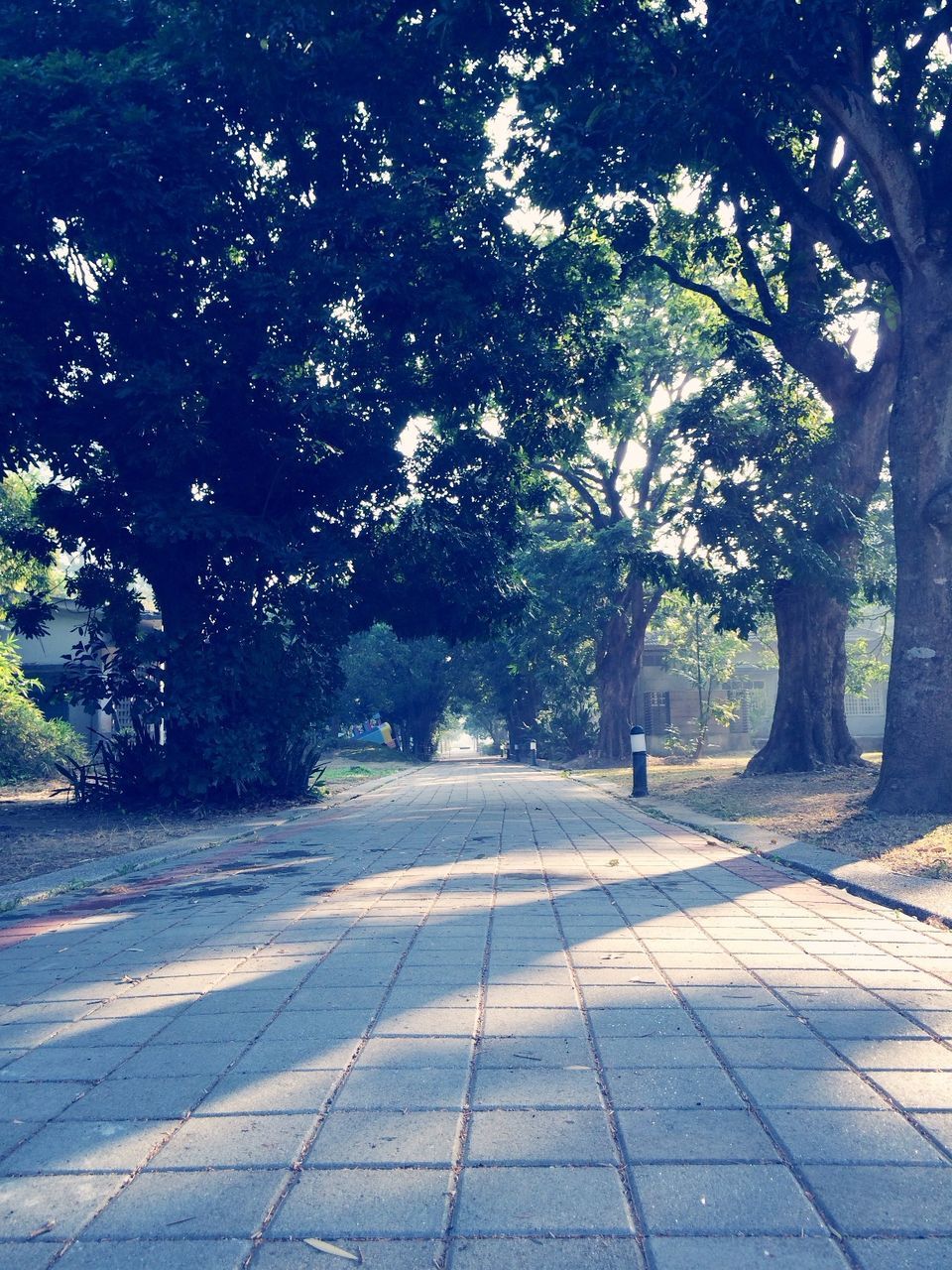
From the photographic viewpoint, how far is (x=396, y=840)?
34.7ft

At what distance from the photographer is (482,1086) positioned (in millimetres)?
3289

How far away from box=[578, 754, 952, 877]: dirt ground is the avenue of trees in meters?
0.67

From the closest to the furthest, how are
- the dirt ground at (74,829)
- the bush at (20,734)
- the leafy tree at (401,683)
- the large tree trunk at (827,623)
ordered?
the dirt ground at (74,829) → the large tree trunk at (827,623) → the bush at (20,734) → the leafy tree at (401,683)

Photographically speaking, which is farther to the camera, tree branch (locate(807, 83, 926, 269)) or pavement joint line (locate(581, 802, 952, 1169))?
tree branch (locate(807, 83, 926, 269))

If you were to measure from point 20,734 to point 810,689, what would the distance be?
16139mm

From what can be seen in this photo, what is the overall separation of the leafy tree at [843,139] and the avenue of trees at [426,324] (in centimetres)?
4

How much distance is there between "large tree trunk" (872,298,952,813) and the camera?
10.6 metres

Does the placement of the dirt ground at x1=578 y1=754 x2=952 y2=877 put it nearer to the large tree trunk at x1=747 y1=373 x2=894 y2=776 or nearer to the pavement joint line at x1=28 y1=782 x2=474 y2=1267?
the large tree trunk at x1=747 y1=373 x2=894 y2=776

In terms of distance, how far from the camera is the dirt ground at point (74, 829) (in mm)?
9828

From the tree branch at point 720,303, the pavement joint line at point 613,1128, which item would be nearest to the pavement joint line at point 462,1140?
the pavement joint line at point 613,1128

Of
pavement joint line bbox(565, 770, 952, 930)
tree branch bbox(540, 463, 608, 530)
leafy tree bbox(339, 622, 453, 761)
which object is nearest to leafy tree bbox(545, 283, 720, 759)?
tree branch bbox(540, 463, 608, 530)

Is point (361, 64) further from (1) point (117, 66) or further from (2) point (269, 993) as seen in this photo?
(2) point (269, 993)

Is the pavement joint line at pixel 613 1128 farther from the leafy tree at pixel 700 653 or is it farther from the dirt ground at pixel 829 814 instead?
the leafy tree at pixel 700 653

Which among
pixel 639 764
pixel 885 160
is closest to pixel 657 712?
pixel 639 764
